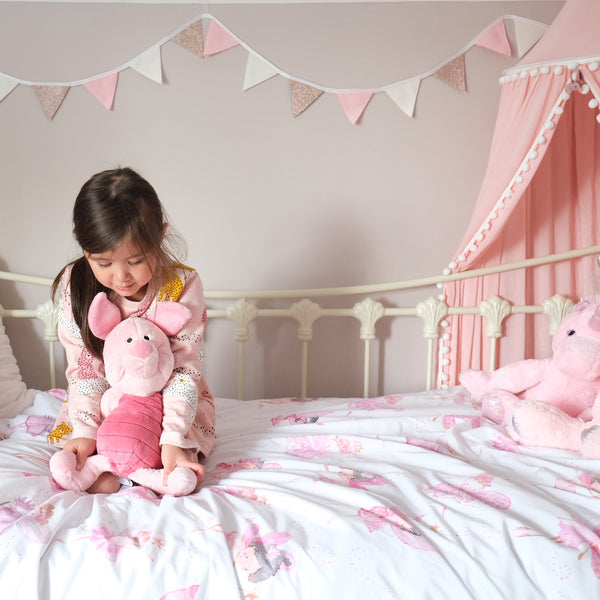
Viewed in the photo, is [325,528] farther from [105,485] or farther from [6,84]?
[6,84]

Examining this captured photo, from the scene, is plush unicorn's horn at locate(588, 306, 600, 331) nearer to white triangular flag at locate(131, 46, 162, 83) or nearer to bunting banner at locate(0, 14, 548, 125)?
bunting banner at locate(0, 14, 548, 125)

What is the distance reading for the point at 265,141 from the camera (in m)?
2.00

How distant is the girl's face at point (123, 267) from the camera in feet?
4.10

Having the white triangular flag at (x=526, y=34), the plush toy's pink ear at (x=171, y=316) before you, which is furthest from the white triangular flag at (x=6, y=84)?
the white triangular flag at (x=526, y=34)

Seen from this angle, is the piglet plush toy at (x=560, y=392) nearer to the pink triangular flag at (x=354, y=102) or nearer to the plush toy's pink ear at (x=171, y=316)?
the plush toy's pink ear at (x=171, y=316)

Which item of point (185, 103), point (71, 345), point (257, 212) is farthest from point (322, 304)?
point (71, 345)

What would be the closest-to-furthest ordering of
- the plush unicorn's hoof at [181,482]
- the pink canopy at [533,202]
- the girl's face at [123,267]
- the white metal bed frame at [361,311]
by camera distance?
the plush unicorn's hoof at [181,482], the girl's face at [123,267], the pink canopy at [533,202], the white metal bed frame at [361,311]

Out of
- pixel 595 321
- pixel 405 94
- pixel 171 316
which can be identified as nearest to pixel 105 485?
pixel 171 316

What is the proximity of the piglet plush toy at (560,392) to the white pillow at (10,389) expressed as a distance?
1185 mm

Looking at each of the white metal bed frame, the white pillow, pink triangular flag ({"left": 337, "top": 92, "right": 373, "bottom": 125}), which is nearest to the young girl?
the white pillow

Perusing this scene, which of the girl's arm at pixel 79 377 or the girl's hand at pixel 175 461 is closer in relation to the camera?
the girl's hand at pixel 175 461

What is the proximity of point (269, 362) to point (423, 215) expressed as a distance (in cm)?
67

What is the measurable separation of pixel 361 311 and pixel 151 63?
0.98 metres

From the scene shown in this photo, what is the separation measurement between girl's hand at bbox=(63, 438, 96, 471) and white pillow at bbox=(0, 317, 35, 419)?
1.72 feet
